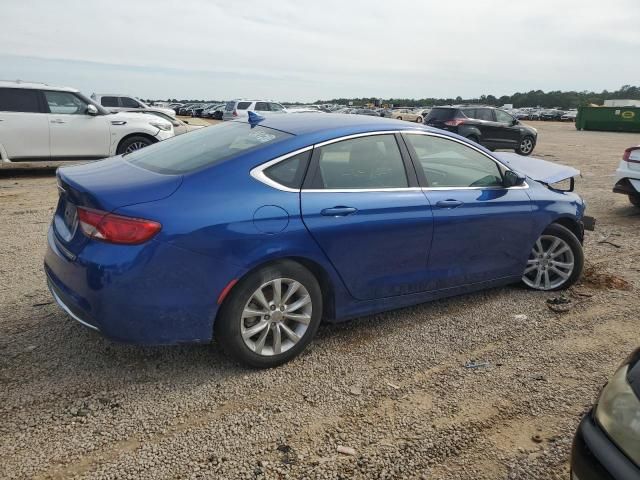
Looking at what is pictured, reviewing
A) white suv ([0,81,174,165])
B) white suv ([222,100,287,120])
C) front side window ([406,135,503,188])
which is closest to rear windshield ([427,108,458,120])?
white suv ([222,100,287,120])

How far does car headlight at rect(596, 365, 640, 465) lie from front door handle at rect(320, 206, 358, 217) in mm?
1750

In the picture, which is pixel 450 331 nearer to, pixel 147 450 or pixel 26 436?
pixel 147 450

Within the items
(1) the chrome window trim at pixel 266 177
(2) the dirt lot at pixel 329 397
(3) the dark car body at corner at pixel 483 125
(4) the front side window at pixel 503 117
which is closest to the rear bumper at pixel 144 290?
(2) the dirt lot at pixel 329 397

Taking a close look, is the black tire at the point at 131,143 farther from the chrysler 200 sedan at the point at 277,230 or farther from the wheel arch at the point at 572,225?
the wheel arch at the point at 572,225

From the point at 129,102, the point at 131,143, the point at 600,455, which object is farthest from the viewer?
the point at 129,102

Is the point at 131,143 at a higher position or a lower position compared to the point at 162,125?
lower

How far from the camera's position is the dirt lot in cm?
246

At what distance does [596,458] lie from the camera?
1816mm

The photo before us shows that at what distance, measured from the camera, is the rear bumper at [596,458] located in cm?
171

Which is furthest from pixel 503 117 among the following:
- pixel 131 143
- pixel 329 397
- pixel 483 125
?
pixel 329 397

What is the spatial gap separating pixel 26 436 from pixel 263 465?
1.20m

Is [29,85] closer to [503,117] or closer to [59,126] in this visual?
[59,126]

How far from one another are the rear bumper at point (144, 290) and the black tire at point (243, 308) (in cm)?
8

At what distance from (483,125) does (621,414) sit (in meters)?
17.0
